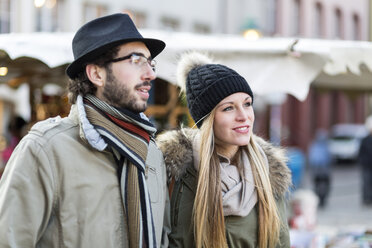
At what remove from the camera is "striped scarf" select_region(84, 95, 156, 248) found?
96.9 inches

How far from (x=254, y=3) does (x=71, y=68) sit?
22638 millimetres

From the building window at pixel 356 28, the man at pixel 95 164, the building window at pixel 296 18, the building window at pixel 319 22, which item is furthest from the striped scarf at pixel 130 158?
the building window at pixel 356 28

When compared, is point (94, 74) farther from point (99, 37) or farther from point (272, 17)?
point (272, 17)

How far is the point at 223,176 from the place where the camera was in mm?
3062

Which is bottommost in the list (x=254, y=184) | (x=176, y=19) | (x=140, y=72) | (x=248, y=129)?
(x=254, y=184)

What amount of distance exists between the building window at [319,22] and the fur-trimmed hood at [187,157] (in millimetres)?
27921

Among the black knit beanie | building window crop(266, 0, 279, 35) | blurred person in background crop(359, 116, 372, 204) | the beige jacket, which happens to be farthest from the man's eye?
building window crop(266, 0, 279, 35)

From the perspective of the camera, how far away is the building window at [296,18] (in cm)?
2784

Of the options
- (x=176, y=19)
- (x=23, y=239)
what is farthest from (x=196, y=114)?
(x=176, y=19)

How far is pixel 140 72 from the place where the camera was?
262 centimetres

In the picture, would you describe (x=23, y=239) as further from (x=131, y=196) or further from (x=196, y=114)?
(x=196, y=114)

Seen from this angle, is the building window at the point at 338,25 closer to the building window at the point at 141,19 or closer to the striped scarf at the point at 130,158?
the building window at the point at 141,19

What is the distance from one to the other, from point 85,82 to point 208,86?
73 centimetres

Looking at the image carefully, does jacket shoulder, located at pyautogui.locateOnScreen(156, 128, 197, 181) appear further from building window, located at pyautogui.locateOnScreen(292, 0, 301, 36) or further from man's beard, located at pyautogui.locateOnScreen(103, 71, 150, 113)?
building window, located at pyautogui.locateOnScreen(292, 0, 301, 36)
